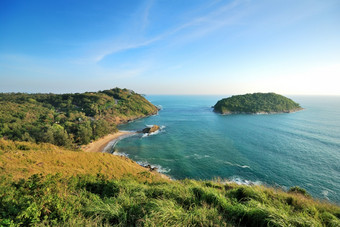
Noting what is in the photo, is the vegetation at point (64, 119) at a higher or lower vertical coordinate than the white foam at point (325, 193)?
higher

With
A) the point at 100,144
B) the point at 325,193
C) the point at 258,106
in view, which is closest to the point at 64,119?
the point at 100,144

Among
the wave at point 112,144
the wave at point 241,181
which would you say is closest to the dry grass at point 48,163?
the wave at point 241,181

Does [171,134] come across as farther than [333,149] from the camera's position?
Yes

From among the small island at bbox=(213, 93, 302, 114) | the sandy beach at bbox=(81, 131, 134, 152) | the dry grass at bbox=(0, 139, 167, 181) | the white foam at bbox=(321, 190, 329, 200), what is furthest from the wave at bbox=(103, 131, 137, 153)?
the small island at bbox=(213, 93, 302, 114)

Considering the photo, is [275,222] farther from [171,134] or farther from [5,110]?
[5,110]

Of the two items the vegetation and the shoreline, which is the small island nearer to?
the vegetation

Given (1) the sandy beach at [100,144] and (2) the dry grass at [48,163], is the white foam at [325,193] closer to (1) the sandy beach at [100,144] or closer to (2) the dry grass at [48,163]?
(2) the dry grass at [48,163]

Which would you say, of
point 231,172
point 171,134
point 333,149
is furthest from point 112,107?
point 333,149

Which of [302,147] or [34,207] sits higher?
[34,207]
